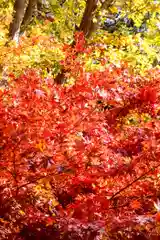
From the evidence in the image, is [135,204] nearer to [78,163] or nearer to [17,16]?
[78,163]

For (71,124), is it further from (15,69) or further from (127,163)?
(15,69)

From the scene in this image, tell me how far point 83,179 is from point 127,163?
1.14 feet

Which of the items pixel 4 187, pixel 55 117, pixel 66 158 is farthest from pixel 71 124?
pixel 4 187

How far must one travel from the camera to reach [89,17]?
6742 mm

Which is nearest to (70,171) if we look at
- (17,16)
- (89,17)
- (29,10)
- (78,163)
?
(78,163)

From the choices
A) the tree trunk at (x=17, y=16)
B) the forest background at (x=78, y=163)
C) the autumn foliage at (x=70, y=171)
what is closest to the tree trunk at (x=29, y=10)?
the tree trunk at (x=17, y=16)

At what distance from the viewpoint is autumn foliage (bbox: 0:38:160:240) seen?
2.23 metres

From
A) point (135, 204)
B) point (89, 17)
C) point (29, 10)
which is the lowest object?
point (135, 204)

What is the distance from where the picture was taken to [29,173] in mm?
2545

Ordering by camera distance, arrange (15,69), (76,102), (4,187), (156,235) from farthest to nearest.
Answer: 1. (15,69)
2. (76,102)
3. (4,187)
4. (156,235)

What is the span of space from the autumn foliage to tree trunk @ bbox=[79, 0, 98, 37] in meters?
3.70

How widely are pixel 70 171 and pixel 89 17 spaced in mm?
4904

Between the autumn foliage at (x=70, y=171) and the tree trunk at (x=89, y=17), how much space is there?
146 inches

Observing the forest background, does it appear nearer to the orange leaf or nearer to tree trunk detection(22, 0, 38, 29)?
the orange leaf
